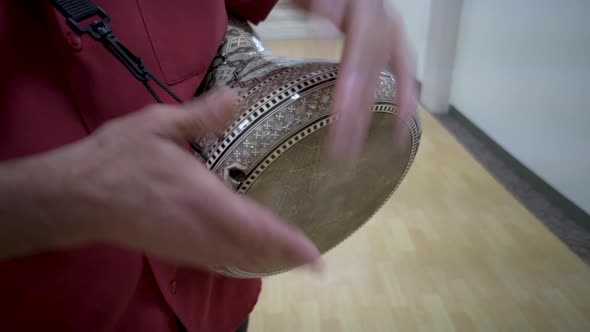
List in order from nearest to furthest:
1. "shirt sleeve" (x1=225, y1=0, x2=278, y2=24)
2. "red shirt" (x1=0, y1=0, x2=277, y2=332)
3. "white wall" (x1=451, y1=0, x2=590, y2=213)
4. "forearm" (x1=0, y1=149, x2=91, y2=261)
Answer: "forearm" (x1=0, y1=149, x2=91, y2=261)
"red shirt" (x1=0, y1=0, x2=277, y2=332)
"shirt sleeve" (x1=225, y1=0, x2=278, y2=24)
"white wall" (x1=451, y1=0, x2=590, y2=213)

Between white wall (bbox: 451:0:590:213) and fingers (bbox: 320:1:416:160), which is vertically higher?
fingers (bbox: 320:1:416:160)

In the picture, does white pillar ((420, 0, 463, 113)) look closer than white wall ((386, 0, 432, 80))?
Yes

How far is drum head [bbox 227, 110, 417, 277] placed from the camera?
285 mm

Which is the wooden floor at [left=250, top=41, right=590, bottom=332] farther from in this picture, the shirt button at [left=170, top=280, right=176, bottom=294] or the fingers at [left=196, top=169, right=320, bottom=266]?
the fingers at [left=196, top=169, right=320, bottom=266]

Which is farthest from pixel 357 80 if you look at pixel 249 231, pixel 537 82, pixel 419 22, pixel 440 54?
pixel 419 22

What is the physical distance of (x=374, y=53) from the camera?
0.25 m

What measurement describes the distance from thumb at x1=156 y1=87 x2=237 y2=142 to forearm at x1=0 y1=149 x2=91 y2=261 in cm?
4

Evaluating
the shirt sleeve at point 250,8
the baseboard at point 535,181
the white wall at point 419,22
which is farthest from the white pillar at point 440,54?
the shirt sleeve at point 250,8

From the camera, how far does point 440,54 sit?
5.31ft

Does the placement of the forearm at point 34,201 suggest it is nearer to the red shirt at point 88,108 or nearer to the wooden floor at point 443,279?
the red shirt at point 88,108

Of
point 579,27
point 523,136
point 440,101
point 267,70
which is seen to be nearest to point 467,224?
point 523,136

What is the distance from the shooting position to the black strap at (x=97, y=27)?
25 cm

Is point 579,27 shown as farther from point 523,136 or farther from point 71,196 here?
point 71,196

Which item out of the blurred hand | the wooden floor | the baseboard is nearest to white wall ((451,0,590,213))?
the baseboard
